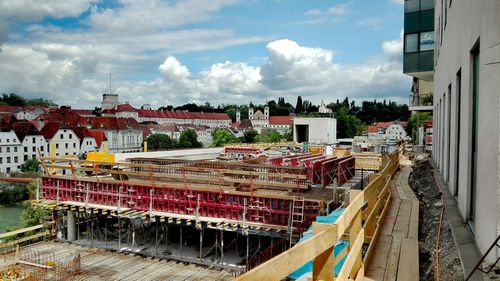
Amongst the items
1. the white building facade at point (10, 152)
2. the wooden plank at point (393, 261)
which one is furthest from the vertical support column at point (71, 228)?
the white building facade at point (10, 152)

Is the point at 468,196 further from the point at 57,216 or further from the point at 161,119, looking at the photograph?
the point at 161,119

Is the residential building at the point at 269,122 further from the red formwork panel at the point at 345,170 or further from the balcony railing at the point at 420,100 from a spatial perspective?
the red formwork panel at the point at 345,170

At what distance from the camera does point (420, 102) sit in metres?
27.0

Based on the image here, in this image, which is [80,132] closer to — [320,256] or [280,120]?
[320,256]

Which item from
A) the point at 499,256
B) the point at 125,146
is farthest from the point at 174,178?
the point at 125,146

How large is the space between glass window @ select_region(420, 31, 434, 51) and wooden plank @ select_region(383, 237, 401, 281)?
19.9 meters

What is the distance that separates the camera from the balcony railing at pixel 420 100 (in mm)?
26558

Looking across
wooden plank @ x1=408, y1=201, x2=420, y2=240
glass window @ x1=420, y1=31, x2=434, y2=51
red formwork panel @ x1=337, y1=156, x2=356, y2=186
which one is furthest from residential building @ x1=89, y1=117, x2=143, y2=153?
wooden plank @ x1=408, y1=201, x2=420, y2=240

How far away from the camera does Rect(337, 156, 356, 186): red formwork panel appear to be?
20.2 metres

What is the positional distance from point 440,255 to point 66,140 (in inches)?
3128

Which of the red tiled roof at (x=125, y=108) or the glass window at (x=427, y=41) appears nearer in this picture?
the glass window at (x=427, y=41)

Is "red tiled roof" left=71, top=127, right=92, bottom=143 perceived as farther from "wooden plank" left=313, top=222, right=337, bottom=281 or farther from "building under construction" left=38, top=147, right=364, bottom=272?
"wooden plank" left=313, top=222, right=337, bottom=281

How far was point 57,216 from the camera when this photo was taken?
2480 cm

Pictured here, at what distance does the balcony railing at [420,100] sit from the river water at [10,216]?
1482 inches
